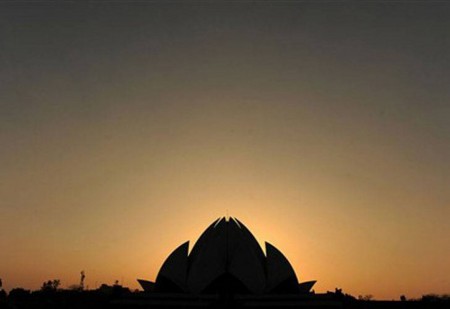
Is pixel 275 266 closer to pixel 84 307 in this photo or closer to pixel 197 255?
pixel 197 255

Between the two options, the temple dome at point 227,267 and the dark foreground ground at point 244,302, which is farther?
the temple dome at point 227,267

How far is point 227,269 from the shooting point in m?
40.8

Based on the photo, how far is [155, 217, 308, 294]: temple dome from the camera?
→ 40.1 meters

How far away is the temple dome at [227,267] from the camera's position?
4009cm

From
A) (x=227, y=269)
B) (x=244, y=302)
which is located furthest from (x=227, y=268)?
(x=244, y=302)

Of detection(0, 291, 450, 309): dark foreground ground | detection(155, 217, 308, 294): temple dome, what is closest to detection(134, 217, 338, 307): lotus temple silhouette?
detection(155, 217, 308, 294): temple dome

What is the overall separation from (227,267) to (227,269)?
0.70ft

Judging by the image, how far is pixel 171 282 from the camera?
4153 cm

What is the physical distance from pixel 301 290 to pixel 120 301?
1816 centimetres

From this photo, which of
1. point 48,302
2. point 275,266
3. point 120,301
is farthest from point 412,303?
point 48,302

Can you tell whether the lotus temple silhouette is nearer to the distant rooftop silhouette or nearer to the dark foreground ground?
the distant rooftop silhouette

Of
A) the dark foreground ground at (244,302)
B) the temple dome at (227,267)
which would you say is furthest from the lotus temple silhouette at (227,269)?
the dark foreground ground at (244,302)

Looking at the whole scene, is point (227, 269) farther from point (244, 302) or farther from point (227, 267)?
point (244, 302)

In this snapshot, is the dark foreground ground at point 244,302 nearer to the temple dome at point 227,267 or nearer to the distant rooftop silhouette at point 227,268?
the distant rooftop silhouette at point 227,268
